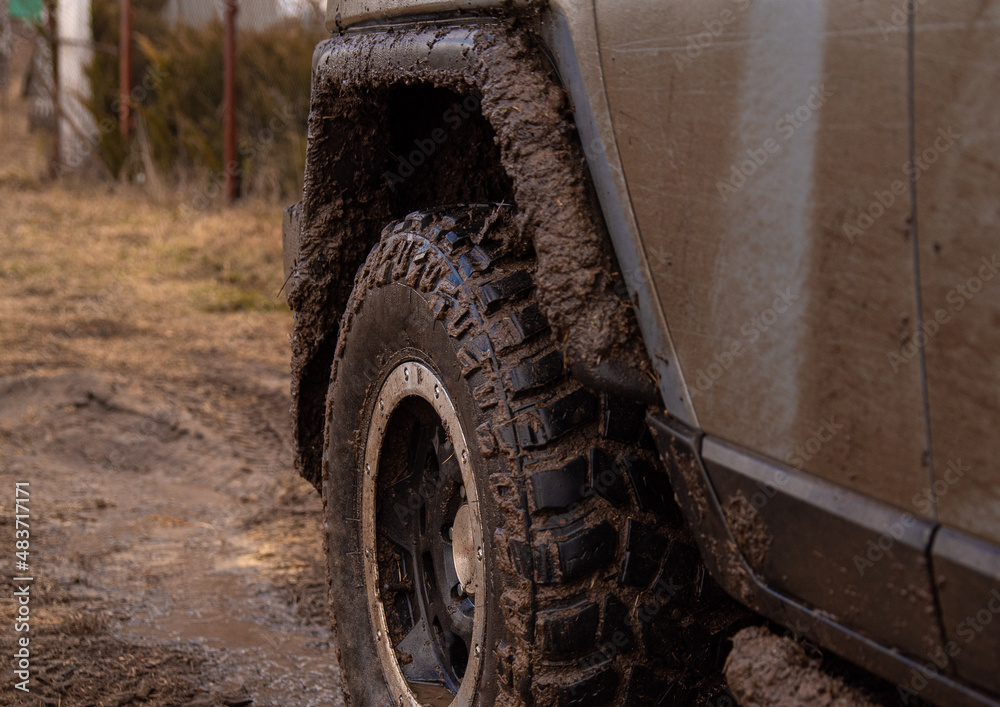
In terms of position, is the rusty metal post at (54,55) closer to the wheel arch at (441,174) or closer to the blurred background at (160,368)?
the blurred background at (160,368)

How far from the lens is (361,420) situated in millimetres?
1973

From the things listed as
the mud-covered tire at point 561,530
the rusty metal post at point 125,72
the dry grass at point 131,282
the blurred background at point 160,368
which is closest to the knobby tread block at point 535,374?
the mud-covered tire at point 561,530

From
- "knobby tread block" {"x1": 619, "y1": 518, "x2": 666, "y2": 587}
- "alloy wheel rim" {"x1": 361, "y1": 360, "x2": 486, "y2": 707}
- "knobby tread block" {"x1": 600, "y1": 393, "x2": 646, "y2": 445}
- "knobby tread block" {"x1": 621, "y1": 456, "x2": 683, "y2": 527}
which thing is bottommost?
"alloy wheel rim" {"x1": 361, "y1": 360, "x2": 486, "y2": 707}

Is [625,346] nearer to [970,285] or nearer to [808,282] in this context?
[808,282]

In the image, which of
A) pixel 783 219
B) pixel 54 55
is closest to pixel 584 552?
pixel 783 219

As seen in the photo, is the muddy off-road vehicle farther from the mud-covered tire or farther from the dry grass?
the dry grass

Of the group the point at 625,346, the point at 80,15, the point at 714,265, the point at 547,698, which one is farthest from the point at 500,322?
the point at 80,15

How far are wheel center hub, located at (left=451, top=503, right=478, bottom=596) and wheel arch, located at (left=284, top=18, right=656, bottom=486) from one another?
21.4 inches

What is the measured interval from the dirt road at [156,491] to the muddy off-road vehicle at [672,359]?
0.78 metres

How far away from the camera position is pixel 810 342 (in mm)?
1012

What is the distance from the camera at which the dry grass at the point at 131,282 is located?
5.64 m

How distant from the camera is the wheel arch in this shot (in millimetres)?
1337

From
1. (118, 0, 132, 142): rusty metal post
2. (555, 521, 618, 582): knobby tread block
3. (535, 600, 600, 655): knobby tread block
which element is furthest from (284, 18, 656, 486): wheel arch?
(118, 0, 132, 142): rusty metal post

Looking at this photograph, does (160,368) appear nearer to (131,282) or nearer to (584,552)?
(131,282)
